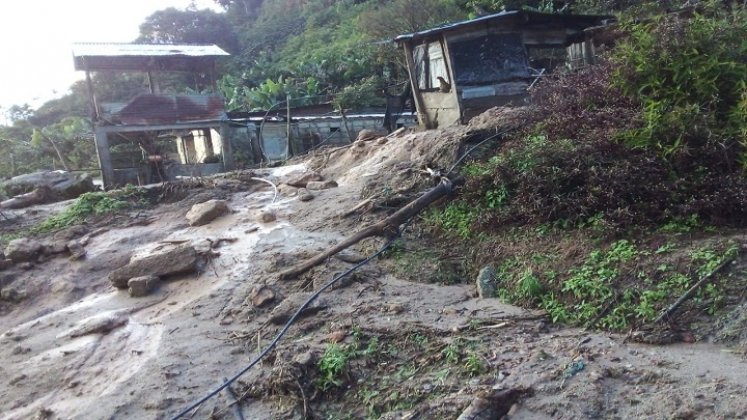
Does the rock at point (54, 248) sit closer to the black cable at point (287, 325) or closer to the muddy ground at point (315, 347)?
the muddy ground at point (315, 347)

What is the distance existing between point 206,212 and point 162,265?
1809 millimetres

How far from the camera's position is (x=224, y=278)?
22.7 ft

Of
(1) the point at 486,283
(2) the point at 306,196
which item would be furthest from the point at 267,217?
(1) the point at 486,283

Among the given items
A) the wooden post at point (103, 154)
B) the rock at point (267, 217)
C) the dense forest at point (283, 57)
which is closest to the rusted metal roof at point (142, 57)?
the wooden post at point (103, 154)

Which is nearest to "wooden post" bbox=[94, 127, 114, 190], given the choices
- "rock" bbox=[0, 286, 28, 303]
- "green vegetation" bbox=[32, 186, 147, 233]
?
"green vegetation" bbox=[32, 186, 147, 233]

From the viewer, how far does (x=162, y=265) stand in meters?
7.28

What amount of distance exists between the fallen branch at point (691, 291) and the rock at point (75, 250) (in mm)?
7373

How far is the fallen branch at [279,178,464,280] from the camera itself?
258 inches

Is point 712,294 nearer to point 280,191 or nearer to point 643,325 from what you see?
point 643,325

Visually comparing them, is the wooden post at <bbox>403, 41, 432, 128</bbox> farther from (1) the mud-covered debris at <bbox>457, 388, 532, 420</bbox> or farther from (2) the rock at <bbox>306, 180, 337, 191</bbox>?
(1) the mud-covered debris at <bbox>457, 388, 532, 420</bbox>

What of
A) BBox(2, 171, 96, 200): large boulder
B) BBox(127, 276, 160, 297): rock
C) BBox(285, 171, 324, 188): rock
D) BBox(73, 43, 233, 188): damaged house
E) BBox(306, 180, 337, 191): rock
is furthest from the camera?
BBox(73, 43, 233, 188): damaged house

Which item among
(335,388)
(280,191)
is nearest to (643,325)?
(335,388)

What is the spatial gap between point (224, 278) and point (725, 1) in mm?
10056

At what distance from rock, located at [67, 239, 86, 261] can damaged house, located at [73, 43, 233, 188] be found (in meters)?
6.91
